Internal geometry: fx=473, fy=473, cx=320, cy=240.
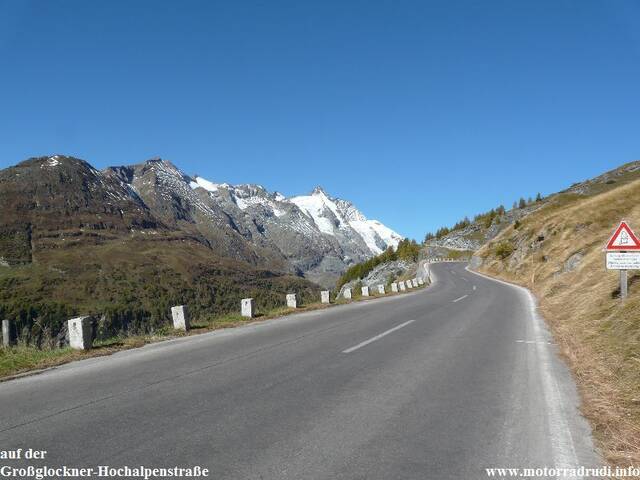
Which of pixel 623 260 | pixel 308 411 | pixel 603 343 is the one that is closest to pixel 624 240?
pixel 623 260

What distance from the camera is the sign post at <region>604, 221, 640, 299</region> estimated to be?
12359 mm

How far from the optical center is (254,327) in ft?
48.4

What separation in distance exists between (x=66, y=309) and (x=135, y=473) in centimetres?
18440

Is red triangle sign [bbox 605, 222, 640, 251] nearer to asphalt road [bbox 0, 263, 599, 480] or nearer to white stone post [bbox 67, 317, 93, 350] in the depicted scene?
asphalt road [bbox 0, 263, 599, 480]

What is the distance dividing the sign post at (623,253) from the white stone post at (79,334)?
1293 cm

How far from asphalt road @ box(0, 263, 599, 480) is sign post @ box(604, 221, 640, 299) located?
385 cm

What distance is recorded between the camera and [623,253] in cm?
1259

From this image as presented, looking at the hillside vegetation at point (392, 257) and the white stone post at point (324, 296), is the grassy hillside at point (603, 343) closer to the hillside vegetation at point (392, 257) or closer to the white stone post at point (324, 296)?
the white stone post at point (324, 296)

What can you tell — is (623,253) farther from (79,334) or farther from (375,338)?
(79,334)

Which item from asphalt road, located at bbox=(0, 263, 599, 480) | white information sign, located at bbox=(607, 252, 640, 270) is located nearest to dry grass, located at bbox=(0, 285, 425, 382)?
asphalt road, located at bbox=(0, 263, 599, 480)

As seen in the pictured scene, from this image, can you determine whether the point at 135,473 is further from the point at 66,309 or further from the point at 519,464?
the point at 66,309

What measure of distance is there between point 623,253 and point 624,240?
0.58 meters

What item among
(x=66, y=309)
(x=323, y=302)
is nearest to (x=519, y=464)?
(x=323, y=302)

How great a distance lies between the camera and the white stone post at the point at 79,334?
1038cm
